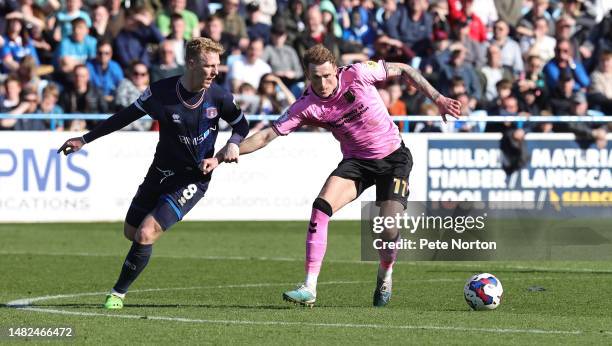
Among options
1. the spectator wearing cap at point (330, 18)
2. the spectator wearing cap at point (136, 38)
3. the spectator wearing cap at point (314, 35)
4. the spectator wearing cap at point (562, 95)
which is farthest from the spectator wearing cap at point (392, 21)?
the spectator wearing cap at point (136, 38)

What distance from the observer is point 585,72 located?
25641 millimetres

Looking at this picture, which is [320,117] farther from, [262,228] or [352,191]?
[262,228]

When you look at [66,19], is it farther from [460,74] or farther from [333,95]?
[333,95]

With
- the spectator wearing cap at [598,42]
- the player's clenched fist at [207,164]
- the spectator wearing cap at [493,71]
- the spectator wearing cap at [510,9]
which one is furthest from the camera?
the spectator wearing cap at [510,9]

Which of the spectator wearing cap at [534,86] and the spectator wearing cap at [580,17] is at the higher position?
the spectator wearing cap at [580,17]

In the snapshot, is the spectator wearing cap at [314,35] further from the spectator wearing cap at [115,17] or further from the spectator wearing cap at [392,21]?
the spectator wearing cap at [115,17]

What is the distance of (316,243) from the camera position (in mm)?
11070

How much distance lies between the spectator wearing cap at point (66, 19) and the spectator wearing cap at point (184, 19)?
1.40 meters

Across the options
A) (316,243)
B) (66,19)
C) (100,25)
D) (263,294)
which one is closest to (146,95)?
(316,243)

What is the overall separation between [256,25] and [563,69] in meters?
5.46

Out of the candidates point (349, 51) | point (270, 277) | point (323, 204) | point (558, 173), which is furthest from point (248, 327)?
point (349, 51)

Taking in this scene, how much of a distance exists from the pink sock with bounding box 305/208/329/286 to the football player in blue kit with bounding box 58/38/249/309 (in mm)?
878

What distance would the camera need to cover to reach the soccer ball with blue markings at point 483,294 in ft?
36.0

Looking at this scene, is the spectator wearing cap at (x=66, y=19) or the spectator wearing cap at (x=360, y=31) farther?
the spectator wearing cap at (x=360, y=31)
